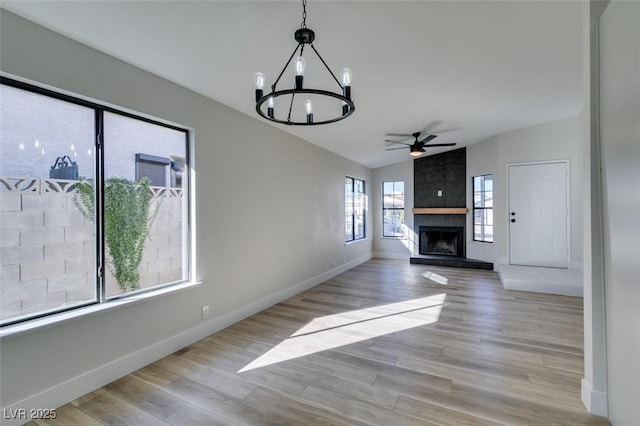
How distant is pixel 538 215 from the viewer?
18.9 feet

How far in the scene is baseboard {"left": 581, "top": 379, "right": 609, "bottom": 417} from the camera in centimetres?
188

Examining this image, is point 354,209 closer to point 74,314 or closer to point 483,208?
point 483,208

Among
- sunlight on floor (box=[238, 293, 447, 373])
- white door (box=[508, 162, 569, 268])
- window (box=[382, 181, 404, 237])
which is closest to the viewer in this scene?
sunlight on floor (box=[238, 293, 447, 373])

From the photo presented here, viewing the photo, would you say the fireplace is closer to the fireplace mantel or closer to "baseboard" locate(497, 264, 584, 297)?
the fireplace mantel

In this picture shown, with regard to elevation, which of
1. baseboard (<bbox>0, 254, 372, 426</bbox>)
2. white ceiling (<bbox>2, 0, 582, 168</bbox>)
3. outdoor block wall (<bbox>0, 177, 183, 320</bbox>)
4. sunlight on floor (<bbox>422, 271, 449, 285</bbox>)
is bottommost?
sunlight on floor (<bbox>422, 271, 449, 285</bbox>)

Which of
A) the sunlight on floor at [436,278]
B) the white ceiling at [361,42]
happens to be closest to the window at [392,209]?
the sunlight on floor at [436,278]

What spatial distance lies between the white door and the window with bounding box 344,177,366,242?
3368 millimetres

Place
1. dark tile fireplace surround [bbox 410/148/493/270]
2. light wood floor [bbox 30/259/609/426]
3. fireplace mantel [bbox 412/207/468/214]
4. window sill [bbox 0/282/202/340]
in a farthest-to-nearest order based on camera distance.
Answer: dark tile fireplace surround [bbox 410/148/493/270], fireplace mantel [bbox 412/207/468/214], light wood floor [bbox 30/259/609/426], window sill [bbox 0/282/202/340]

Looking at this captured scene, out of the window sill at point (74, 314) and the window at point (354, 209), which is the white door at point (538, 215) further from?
the window sill at point (74, 314)

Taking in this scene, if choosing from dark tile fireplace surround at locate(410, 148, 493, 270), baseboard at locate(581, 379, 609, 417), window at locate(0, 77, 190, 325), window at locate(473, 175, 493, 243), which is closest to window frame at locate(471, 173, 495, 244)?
window at locate(473, 175, 493, 243)

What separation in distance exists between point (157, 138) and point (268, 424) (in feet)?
8.52

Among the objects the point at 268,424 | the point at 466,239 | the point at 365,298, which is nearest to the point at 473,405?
the point at 268,424

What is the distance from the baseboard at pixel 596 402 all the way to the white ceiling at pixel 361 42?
106 inches

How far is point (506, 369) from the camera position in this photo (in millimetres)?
2436
